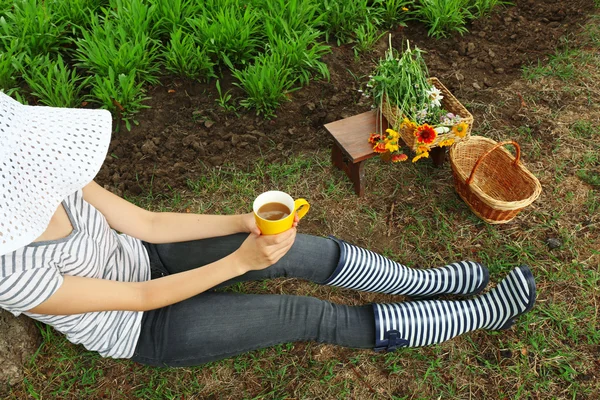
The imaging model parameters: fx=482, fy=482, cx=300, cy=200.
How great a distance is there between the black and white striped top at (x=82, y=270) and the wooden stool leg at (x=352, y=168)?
1.15 m

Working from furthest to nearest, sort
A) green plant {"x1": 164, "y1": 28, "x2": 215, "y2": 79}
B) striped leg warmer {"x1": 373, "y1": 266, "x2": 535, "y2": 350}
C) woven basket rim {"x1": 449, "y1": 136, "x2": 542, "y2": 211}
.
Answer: green plant {"x1": 164, "y1": 28, "x2": 215, "y2": 79}, woven basket rim {"x1": 449, "y1": 136, "x2": 542, "y2": 211}, striped leg warmer {"x1": 373, "y1": 266, "x2": 535, "y2": 350}

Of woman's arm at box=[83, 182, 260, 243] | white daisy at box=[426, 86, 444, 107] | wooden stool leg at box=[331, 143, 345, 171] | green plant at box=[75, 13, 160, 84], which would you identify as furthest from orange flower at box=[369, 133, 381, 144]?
green plant at box=[75, 13, 160, 84]

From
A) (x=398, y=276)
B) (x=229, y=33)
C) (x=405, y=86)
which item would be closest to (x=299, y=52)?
(x=229, y=33)

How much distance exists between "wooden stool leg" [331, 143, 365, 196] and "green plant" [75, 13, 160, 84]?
122 centimetres

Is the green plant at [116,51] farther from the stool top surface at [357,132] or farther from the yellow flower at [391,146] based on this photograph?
the yellow flower at [391,146]

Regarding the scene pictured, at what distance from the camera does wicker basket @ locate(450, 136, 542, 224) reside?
2246 millimetres

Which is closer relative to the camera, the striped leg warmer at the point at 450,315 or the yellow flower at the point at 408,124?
the striped leg warmer at the point at 450,315

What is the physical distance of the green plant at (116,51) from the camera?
2.76 m

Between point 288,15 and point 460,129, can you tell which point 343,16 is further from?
point 460,129

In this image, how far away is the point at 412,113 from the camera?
2396 millimetres

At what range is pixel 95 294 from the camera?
1.39 metres

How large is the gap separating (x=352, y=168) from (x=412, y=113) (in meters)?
0.41

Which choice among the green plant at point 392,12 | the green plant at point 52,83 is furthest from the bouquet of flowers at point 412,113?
the green plant at point 52,83

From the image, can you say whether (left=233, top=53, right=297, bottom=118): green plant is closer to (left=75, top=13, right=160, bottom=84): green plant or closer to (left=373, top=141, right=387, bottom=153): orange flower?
(left=75, top=13, right=160, bottom=84): green plant
